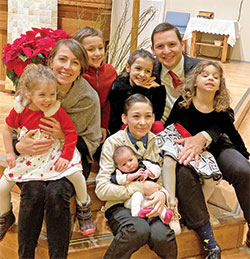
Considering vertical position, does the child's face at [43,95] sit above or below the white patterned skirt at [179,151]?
above

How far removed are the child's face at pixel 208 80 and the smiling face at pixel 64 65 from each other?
649mm

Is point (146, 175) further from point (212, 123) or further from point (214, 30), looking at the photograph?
point (214, 30)

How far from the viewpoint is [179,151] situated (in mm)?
1823

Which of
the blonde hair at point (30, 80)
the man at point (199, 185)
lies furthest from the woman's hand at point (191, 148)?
the blonde hair at point (30, 80)

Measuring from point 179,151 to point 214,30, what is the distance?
5.54 m

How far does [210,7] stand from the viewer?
23.6 feet

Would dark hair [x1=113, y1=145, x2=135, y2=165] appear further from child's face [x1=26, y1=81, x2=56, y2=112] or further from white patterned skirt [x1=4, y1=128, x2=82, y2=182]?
child's face [x1=26, y1=81, x2=56, y2=112]

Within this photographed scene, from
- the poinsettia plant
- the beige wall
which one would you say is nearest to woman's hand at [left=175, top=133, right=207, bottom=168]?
the poinsettia plant

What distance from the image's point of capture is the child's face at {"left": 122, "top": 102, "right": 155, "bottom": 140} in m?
1.73

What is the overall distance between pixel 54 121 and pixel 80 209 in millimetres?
429

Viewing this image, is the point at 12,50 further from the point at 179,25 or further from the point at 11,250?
the point at 179,25

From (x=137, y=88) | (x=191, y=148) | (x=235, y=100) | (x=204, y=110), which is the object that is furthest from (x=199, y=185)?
(x=235, y=100)

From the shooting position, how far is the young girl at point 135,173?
163cm

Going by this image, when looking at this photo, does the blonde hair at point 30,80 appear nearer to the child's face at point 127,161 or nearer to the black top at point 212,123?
the child's face at point 127,161
